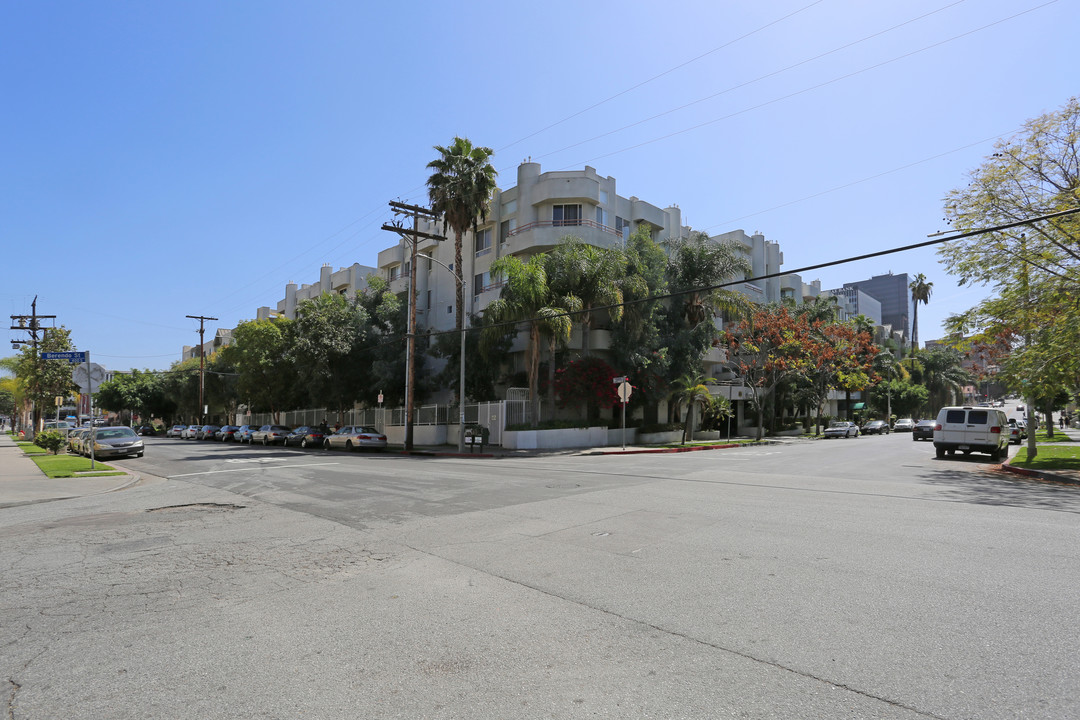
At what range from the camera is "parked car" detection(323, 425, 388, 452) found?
32812 mm

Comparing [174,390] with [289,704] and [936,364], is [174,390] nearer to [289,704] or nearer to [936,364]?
[289,704]

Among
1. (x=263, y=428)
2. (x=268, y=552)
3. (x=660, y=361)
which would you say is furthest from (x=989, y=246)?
(x=263, y=428)

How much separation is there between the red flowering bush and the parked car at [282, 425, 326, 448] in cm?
1523

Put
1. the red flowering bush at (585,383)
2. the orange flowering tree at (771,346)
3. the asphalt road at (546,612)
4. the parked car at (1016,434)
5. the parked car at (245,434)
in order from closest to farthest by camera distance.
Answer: the asphalt road at (546,612) → the red flowering bush at (585,383) → the parked car at (1016,434) → the orange flowering tree at (771,346) → the parked car at (245,434)

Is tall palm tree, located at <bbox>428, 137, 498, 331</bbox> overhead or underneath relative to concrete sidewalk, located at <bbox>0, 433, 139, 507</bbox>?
overhead

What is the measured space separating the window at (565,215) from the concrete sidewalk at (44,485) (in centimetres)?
2575

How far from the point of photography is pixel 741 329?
4300 centimetres

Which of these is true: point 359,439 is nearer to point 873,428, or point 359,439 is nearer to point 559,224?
point 559,224

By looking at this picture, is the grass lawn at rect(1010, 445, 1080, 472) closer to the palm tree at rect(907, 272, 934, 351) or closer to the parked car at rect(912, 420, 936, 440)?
the parked car at rect(912, 420, 936, 440)

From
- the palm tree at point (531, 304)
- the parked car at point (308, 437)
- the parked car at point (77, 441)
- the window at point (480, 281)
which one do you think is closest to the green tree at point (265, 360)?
the parked car at point (308, 437)

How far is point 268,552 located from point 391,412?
1307 inches

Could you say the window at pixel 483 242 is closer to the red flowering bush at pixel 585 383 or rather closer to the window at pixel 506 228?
the window at pixel 506 228

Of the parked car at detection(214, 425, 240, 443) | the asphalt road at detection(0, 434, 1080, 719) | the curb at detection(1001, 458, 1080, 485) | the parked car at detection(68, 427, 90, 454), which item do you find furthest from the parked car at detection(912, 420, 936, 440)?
the parked car at detection(214, 425, 240, 443)

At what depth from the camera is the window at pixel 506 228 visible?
39531mm
